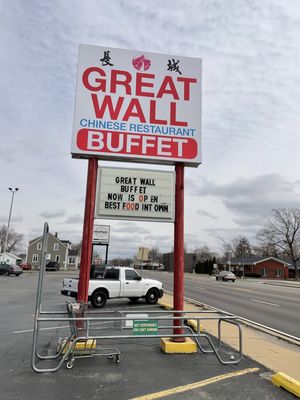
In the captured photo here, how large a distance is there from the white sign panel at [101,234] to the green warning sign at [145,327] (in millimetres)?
31271

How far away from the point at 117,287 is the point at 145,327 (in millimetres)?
10046

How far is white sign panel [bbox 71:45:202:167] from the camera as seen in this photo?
812 cm

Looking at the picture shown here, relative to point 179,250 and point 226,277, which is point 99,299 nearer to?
point 179,250

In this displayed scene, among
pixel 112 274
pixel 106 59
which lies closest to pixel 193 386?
pixel 106 59

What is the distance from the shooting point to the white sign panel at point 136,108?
8.12 meters

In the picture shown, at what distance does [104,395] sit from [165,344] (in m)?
2.52

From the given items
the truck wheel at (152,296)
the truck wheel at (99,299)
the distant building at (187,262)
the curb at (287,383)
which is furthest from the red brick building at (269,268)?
the curb at (287,383)

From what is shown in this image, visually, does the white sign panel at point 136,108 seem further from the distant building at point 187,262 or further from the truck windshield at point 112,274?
the distant building at point 187,262

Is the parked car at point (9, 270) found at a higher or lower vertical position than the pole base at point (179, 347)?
higher

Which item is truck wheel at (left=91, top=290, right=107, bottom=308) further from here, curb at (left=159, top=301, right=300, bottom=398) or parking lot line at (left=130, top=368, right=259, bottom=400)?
curb at (left=159, top=301, right=300, bottom=398)

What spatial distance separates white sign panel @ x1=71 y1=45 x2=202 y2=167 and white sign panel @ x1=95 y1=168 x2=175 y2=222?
389 millimetres

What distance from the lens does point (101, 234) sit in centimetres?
3912

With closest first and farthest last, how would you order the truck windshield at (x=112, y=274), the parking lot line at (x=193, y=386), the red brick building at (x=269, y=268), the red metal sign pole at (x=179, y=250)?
the parking lot line at (x=193, y=386) < the red metal sign pole at (x=179, y=250) < the truck windshield at (x=112, y=274) < the red brick building at (x=269, y=268)

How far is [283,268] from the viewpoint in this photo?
87.4 meters
